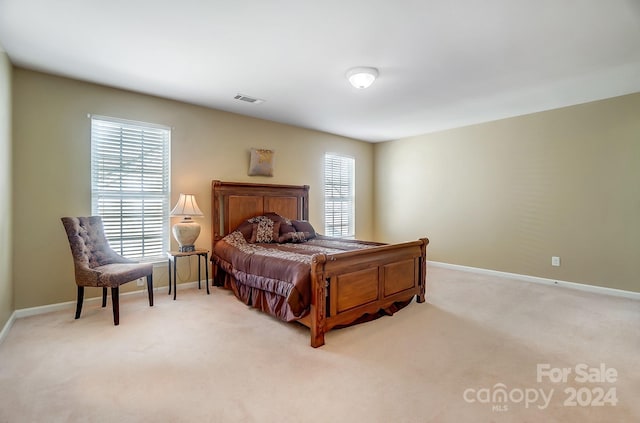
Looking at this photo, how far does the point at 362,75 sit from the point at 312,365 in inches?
106

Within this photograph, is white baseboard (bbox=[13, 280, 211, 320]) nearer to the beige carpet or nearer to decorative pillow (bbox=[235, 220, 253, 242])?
the beige carpet

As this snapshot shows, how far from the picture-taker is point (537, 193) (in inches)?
181

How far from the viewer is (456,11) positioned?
2.19 meters

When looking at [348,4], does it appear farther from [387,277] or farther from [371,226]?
[371,226]

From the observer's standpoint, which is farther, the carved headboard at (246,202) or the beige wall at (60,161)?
the carved headboard at (246,202)

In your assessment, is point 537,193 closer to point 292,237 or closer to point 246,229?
point 292,237

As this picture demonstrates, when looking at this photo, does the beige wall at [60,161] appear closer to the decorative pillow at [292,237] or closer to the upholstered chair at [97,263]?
the upholstered chair at [97,263]

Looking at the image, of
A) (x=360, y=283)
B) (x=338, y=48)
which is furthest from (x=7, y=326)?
(x=338, y=48)

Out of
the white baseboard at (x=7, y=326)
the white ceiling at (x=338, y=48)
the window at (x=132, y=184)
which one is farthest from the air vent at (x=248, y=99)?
the white baseboard at (x=7, y=326)

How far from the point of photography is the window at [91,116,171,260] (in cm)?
359

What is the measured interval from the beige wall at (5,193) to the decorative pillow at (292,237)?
276 centimetres

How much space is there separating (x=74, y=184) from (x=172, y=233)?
1171 mm

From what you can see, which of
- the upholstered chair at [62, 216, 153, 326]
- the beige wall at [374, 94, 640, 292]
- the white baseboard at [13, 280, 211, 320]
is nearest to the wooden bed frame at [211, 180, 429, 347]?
the white baseboard at [13, 280, 211, 320]

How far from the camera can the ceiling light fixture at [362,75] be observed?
309cm
